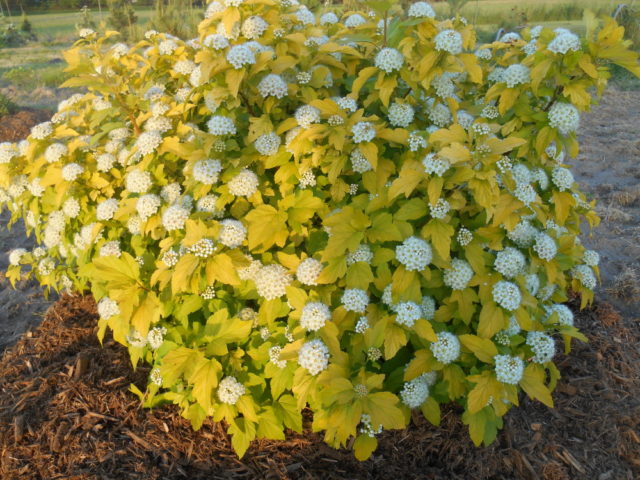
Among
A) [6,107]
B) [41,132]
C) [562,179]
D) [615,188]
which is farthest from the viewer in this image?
[6,107]

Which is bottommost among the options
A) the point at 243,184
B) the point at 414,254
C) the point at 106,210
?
the point at 106,210

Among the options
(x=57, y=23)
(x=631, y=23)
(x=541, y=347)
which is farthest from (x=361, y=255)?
(x=57, y=23)

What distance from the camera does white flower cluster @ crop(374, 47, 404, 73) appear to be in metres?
2.21

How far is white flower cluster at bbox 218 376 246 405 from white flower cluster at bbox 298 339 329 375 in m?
0.47

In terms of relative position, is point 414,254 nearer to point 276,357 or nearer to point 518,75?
point 276,357

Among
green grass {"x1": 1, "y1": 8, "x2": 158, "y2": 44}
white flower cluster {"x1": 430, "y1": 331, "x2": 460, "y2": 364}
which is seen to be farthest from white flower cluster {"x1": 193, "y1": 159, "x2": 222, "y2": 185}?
green grass {"x1": 1, "y1": 8, "x2": 158, "y2": 44}

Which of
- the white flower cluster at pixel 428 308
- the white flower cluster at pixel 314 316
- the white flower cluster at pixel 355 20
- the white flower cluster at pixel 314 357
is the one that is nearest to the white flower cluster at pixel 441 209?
the white flower cluster at pixel 428 308

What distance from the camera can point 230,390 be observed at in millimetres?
2305

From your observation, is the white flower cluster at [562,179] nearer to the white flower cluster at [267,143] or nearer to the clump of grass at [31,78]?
the white flower cluster at [267,143]

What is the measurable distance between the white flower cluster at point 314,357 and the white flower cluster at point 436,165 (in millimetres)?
843

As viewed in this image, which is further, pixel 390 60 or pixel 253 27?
pixel 253 27

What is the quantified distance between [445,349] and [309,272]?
691 mm

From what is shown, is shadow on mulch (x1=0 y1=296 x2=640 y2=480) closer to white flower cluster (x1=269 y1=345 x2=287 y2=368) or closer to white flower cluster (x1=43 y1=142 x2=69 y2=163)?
white flower cluster (x1=269 y1=345 x2=287 y2=368)

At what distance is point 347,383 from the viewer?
77.2 inches
